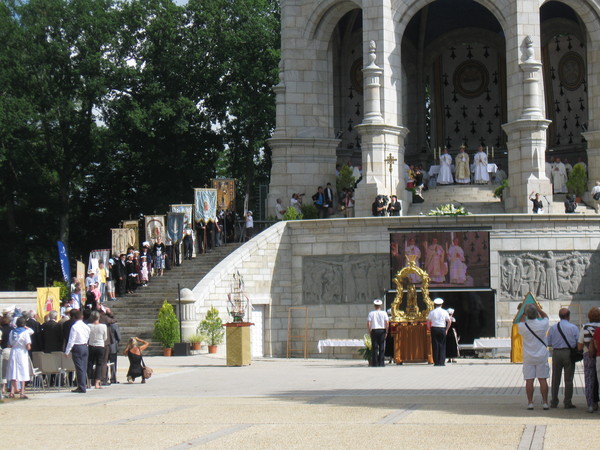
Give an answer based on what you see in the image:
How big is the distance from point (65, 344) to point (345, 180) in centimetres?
2114

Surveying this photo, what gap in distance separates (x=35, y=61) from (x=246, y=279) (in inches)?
910

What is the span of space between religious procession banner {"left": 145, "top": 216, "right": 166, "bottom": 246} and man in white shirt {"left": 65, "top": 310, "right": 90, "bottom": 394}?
17560mm

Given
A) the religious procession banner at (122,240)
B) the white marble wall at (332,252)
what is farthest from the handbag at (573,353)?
the religious procession banner at (122,240)

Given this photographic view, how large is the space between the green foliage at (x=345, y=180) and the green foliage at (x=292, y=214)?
397 centimetres

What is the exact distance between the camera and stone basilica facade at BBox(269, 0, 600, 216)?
132 ft

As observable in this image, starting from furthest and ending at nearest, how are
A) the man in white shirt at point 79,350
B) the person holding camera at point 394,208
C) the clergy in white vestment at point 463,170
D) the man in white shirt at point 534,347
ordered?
the clergy in white vestment at point 463,170
the person holding camera at point 394,208
the man in white shirt at point 79,350
the man in white shirt at point 534,347

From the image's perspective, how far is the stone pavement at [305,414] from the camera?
14.0 meters

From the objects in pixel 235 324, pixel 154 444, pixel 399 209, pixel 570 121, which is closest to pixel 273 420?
Answer: pixel 154 444

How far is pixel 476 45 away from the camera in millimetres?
A: 50938

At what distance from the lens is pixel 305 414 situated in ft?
54.5

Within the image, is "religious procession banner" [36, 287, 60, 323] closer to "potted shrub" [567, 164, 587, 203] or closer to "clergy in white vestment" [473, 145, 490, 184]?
"clergy in white vestment" [473, 145, 490, 184]

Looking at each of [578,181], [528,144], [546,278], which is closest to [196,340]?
[546,278]

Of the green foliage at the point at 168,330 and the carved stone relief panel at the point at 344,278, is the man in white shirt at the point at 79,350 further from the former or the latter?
the carved stone relief panel at the point at 344,278

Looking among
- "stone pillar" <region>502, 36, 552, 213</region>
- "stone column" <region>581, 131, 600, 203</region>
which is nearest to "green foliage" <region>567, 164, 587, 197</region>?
"stone column" <region>581, 131, 600, 203</region>
